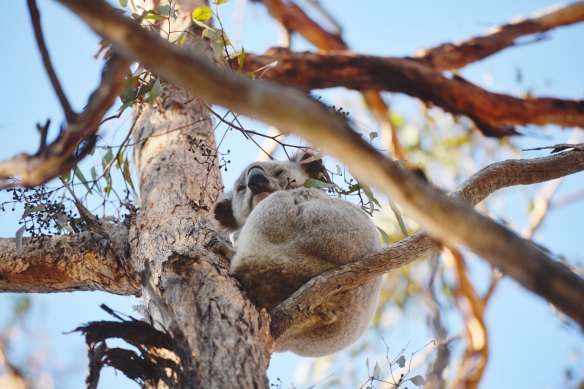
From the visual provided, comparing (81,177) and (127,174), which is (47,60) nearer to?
(81,177)

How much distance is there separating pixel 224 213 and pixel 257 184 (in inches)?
13.0

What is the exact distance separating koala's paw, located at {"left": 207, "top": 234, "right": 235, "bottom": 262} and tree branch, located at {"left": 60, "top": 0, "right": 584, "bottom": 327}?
192 centimetres

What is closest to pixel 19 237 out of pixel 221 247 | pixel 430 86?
pixel 221 247

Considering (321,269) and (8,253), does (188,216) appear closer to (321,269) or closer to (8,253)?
(321,269)

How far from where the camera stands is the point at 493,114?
6961mm

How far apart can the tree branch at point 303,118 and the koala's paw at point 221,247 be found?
6.28ft

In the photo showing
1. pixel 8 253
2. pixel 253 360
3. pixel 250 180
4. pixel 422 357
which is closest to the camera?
pixel 253 360

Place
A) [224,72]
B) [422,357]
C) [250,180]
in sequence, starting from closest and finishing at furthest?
[224,72] → [250,180] → [422,357]

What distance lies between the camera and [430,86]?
6879 millimetres

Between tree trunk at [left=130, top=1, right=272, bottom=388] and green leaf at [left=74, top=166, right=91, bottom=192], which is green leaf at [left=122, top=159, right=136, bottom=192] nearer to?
tree trunk at [left=130, top=1, right=272, bottom=388]

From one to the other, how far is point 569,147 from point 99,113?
286 centimetres

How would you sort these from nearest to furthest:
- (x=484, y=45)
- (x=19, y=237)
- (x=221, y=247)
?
1. (x=221, y=247)
2. (x=19, y=237)
3. (x=484, y=45)

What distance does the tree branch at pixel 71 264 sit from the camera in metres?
3.67

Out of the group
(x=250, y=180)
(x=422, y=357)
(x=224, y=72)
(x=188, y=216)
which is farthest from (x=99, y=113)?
(x=422, y=357)
